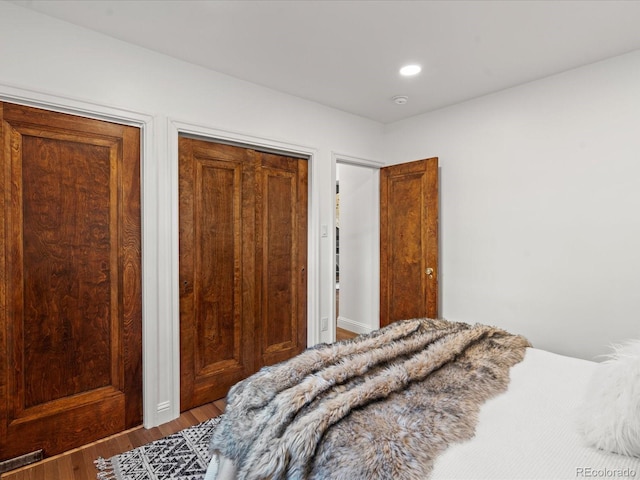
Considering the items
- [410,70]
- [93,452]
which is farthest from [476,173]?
[93,452]

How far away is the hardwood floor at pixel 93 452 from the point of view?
6.08 ft

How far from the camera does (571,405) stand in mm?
1295

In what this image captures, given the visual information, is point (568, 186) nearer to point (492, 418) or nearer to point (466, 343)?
point (466, 343)

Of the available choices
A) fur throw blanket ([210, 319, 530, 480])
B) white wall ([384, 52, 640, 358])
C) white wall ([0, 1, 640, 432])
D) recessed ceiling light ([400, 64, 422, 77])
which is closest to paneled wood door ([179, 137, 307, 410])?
white wall ([0, 1, 640, 432])

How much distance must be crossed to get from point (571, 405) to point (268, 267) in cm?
227

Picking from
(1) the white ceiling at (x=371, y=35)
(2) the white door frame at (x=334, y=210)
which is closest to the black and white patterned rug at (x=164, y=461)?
(2) the white door frame at (x=334, y=210)

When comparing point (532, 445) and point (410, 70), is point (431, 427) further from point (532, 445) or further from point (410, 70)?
point (410, 70)

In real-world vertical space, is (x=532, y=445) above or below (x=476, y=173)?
below

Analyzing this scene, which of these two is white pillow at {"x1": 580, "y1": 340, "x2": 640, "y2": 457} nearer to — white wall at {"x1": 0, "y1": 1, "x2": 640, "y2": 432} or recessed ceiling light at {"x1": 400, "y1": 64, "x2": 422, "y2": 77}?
white wall at {"x1": 0, "y1": 1, "x2": 640, "y2": 432}

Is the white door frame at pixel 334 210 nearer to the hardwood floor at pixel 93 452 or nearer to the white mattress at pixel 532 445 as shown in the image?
the hardwood floor at pixel 93 452

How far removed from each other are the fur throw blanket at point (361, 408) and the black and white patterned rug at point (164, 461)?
88 cm

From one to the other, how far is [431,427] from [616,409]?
56 cm

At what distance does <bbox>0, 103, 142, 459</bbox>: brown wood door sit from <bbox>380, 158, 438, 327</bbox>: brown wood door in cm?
246

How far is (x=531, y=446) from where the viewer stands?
3.43ft
